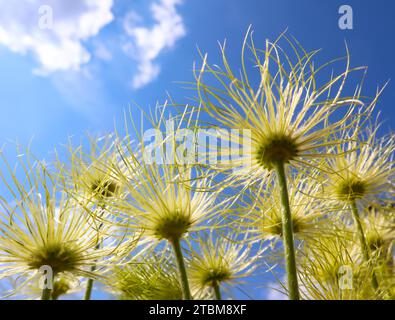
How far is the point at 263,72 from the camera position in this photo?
1320mm

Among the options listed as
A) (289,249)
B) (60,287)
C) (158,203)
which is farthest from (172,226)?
(60,287)

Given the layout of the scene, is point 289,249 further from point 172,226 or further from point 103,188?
point 103,188

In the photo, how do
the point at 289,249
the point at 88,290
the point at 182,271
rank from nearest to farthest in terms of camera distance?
the point at 289,249, the point at 182,271, the point at 88,290

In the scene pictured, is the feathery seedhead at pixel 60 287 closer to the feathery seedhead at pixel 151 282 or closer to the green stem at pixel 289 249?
the feathery seedhead at pixel 151 282

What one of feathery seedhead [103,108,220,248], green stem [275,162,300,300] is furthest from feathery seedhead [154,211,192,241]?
green stem [275,162,300,300]

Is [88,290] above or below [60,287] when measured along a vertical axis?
below

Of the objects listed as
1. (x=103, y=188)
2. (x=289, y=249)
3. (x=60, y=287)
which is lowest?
(x=289, y=249)

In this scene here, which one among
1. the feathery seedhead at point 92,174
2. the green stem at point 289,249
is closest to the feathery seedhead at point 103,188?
the feathery seedhead at point 92,174

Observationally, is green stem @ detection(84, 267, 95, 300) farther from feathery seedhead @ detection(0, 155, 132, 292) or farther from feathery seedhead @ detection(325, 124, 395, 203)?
feathery seedhead @ detection(325, 124, 395, 203)

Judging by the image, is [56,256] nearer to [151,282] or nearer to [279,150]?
[151,282]

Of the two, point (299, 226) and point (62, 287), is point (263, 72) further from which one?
point (62, 287)

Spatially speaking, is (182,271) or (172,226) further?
(172,226)

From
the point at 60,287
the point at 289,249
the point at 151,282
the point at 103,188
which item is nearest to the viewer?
the point at 289,249

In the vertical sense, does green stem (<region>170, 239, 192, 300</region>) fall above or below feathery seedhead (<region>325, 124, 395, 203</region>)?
below
